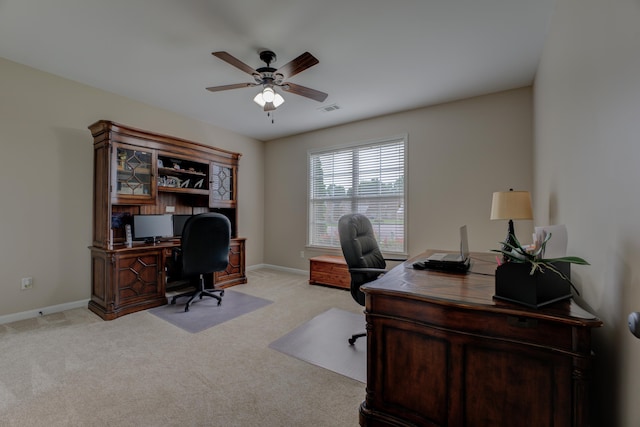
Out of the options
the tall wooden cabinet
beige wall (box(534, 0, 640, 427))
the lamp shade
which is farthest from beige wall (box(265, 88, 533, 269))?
the tall wooden cabinet

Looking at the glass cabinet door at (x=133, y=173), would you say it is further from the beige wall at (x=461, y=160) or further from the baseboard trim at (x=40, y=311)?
the beige wall at (x=461, y=160)

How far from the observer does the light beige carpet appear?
1576 millimetres

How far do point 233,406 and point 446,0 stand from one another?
314 centimetres

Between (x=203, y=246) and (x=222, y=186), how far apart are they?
1.48 metres

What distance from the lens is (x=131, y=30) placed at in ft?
7.60

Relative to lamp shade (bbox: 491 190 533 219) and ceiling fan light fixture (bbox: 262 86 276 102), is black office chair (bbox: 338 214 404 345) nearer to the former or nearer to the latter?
lamp shade (bbox: 491 190 533 219)

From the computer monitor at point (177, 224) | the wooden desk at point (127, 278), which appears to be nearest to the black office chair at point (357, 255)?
the wooden desk at point (127, 278)

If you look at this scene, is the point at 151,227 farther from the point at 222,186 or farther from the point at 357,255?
the point at 357,255

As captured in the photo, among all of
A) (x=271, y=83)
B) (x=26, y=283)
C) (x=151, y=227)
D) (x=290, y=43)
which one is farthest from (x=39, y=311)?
(x=290, y=43)

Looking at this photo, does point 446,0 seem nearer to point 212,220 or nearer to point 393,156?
point 393,156

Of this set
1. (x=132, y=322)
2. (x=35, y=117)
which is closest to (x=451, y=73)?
(x=132, y=322)

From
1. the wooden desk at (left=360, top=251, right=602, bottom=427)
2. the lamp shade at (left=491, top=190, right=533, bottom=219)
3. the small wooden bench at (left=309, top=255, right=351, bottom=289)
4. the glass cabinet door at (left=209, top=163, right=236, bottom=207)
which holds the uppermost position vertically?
the glass cabinet door at (left=209, top=163, right=236, bottom=207)

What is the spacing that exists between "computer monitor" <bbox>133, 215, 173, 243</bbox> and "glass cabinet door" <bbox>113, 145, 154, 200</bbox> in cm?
33

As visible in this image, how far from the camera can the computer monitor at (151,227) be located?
355 centimetres
